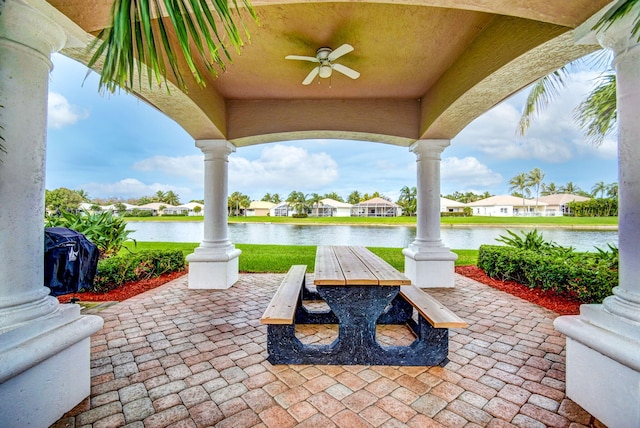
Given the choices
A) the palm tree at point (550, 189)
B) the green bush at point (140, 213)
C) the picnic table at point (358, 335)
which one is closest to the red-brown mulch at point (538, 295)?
the picnic table at point (358, 335)

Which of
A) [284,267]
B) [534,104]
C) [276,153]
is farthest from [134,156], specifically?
[534,104]

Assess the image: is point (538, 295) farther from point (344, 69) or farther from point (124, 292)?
point (124, 292)

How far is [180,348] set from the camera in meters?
2.67

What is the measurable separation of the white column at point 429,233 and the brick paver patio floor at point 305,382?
151 cm

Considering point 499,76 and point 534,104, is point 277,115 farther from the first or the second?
point 534,104

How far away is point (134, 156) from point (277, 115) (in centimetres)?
6331

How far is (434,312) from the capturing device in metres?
2.31

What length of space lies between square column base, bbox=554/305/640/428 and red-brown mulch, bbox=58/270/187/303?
5241 mm

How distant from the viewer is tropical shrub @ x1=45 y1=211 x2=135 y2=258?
511 centimetres

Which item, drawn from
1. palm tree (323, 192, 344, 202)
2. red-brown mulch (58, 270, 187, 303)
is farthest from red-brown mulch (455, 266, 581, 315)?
palm tree (323, 192, 344, 202)

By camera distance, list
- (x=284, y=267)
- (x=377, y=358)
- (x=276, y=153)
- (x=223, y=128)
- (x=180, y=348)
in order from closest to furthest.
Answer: (x=377, y=358) → (x=180, y=348) → (x=223, y=128) → (x=284, y=267) → (x=276, y=153)

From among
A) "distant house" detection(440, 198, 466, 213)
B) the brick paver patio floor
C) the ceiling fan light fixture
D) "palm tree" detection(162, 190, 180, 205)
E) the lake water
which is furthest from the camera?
"palm tree" detection(162, 190, 180, 205)

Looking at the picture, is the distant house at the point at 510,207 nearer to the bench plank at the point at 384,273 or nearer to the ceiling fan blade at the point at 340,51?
the bench plank at the point at 384,273

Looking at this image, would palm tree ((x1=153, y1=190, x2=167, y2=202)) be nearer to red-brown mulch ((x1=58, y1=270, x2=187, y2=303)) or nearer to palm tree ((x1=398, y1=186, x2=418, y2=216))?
palm tree ((x1=398, y1=186, x2=418, y2=216))
